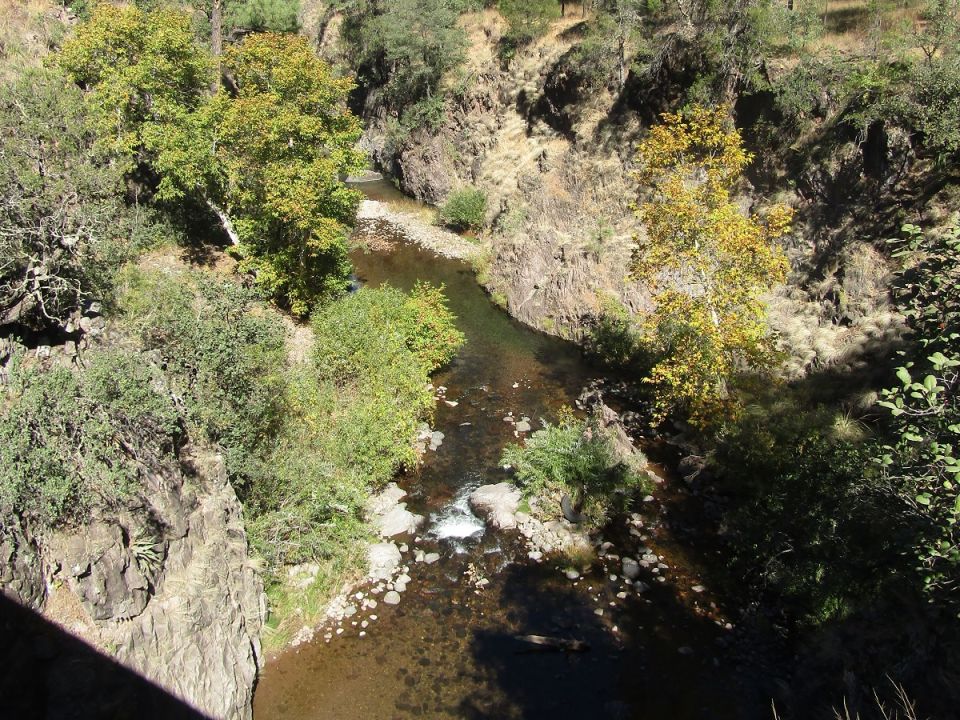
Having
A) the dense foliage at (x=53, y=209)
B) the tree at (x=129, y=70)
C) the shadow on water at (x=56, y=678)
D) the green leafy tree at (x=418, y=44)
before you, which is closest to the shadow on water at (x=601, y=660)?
the shadow on water at (x=56, y=678)

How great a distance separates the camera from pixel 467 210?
1476 inches

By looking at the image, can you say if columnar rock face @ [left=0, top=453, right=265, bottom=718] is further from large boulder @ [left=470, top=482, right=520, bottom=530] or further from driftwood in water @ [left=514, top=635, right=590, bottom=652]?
large boulder @ [left=470, top=482, right=520, bottom=530]

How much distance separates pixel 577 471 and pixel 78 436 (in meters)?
11.9

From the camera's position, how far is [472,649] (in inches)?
516

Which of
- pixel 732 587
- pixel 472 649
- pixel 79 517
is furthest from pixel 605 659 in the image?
pixel 79 517

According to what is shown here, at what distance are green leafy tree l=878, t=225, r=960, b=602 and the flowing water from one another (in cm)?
602

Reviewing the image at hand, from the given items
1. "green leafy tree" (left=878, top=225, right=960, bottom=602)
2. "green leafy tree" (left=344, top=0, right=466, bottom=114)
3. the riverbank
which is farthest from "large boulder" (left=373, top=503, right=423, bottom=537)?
"green leafy tree" (left=344, top=0, right=466, bottom=114)

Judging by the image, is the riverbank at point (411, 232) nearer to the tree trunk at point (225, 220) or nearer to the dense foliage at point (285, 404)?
the tree trunk at point (225, 220)

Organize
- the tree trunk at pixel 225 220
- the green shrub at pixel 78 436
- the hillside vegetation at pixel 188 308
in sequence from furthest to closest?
the tree trunk at pixel 225 220 < the hillside vegetation at pixel 188 308 < the green shrub at pixel 78 436

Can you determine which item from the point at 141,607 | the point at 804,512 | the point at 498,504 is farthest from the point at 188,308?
the point at 804,512

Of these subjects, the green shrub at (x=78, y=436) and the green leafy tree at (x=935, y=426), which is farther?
the green shrub at (x=78, y=436)

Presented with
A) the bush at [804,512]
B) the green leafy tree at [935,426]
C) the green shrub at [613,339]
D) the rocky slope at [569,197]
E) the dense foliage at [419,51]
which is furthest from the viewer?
the dense foliage at [419,51]

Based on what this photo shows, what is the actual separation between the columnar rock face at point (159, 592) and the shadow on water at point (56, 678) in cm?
3

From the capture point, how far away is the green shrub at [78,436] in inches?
367
